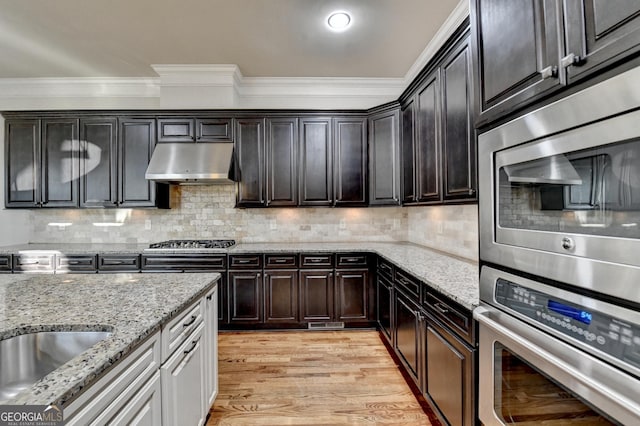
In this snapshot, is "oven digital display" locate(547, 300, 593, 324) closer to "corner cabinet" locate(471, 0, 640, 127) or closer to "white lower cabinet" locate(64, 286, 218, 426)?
"corner cabinet" locate(471, 0, 640, 127)

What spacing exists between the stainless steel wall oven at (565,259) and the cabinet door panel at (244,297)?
2620 mm

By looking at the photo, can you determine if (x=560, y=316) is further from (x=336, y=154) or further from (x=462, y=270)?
(x=336, y=154)

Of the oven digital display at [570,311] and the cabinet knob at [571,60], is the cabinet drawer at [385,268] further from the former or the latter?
the cabinet knob at [571,60]

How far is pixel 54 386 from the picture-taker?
758 millimetres

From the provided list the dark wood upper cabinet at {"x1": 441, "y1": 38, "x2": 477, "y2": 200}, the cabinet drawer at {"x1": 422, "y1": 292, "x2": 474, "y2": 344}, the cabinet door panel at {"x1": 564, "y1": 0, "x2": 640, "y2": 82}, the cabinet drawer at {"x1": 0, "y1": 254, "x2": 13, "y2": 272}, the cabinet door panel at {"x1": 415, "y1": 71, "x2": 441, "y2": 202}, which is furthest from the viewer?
the cabinet drawer at {"x1": 0, "y1": 254, "x2": 13, "y2": 272}

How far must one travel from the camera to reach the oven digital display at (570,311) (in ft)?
2.76

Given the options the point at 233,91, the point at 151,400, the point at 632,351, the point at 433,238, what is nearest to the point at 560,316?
the point at 632,351

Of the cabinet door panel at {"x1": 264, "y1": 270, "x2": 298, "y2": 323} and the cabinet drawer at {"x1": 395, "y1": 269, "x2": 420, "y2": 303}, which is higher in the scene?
the cabinet drawer at {"x1": 395, "y1": 269, "x2": 420, "y2": 303}

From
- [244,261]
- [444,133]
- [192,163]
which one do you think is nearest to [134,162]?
→ [192,163]

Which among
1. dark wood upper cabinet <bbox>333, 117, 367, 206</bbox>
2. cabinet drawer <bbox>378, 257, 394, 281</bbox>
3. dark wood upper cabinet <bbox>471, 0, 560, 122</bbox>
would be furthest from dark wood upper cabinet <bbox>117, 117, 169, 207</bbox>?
dark wood upper cabinet <bbox>471, 0, 560, 122</bbox>

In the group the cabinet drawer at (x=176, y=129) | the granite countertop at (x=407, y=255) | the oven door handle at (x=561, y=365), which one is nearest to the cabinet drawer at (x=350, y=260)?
the granite countertop at (x=407, y=255)

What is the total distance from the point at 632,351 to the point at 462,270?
1.51 metres

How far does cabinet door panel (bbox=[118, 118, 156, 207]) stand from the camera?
12.3 feet

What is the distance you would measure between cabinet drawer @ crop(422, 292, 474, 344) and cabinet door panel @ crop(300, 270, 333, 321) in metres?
1.63
